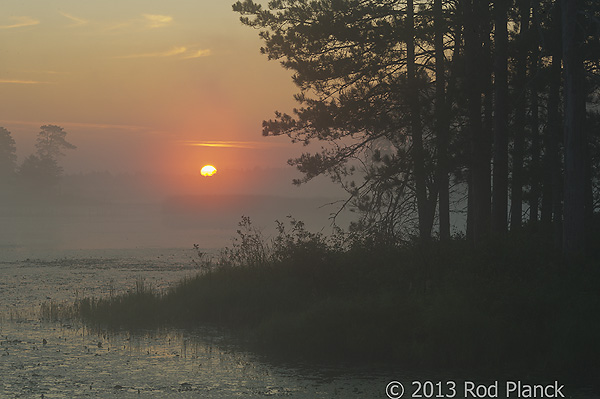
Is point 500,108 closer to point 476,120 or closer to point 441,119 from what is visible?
point 476,120

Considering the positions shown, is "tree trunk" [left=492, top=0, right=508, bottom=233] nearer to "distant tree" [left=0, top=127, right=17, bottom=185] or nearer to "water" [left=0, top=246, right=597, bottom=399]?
"water" [left=0, top=246, right=597, bottom=399]

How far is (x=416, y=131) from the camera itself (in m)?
21.6

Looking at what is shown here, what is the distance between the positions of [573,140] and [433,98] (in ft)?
17.2

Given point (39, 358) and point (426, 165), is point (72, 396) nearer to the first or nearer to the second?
point (39, 358)

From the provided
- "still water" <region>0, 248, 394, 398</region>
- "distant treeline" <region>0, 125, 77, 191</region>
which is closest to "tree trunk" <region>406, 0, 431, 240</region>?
"still water" <region>0, 248, 394, 398</region>

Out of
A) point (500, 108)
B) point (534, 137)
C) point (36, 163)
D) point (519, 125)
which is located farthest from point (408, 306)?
point (36, 163)

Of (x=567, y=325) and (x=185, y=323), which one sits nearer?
(x=567, y=325)

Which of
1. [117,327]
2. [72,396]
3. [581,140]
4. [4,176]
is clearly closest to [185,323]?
[117,327]

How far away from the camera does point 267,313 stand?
17.3 metres

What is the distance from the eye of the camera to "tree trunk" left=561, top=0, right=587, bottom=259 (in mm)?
16016

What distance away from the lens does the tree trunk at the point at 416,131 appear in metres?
20.2

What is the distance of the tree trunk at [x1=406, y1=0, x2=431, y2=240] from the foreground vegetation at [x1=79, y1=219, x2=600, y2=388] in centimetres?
233

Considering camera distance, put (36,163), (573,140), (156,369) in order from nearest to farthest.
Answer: (156,369) < (573,140) < (36,163)

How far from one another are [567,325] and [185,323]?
29.4 ft
